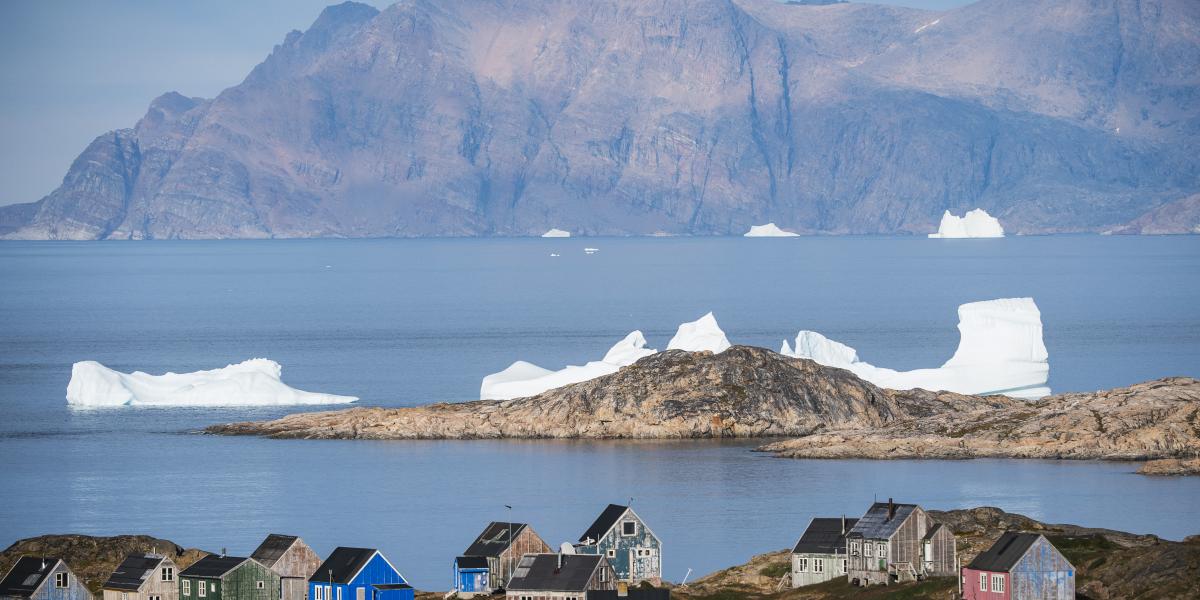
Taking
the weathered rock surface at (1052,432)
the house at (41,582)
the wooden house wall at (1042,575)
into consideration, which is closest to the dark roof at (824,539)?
the wooden house wall at (1042,575)

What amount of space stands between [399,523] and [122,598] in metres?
17.1

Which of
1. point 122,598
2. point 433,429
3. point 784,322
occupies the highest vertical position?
point 784,322

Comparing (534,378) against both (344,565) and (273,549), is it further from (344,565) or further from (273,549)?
(344,565)

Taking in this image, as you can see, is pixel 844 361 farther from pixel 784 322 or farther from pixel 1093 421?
pixel 784 322

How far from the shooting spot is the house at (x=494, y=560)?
A: 147 feet

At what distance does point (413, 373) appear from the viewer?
111500 mm

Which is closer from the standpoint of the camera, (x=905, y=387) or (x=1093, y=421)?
(x=1093, y=421)

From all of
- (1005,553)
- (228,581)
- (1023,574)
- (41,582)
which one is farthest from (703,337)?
(41,582)

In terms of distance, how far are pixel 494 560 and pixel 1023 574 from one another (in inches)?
492

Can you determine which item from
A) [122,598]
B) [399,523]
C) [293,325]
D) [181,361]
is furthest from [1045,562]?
[293,325]

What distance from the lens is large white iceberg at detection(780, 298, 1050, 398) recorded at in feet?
300

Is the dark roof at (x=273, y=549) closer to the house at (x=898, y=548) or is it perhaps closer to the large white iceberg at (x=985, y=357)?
the house at (x=898, y=548)

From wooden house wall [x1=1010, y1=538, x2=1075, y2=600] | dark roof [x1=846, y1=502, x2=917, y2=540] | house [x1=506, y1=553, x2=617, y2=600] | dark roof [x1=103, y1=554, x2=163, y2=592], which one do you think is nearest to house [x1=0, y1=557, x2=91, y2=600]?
dark roof [x1=103, y1=554, x2=163, y2=592]

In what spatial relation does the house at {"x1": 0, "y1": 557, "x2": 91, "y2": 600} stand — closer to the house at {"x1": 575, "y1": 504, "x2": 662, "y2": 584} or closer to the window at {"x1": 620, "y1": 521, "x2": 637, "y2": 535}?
the house at {"x1": 575, "y1": 504, "x2": 662, "y2": 584}
